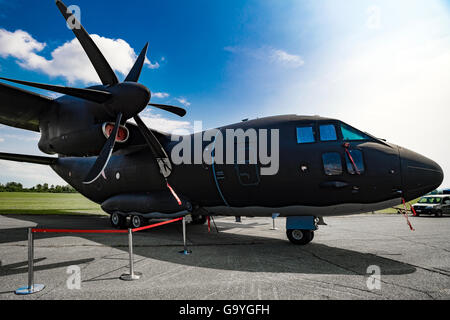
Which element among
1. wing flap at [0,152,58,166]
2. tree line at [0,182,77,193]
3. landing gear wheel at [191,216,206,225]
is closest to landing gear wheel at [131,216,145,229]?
landing gear wheel at [191,216,206,225]

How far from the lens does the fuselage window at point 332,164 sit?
21.2 ft

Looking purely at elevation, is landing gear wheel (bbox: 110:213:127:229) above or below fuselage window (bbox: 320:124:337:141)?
below

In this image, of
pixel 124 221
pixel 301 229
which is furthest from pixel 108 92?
pixel 301 229

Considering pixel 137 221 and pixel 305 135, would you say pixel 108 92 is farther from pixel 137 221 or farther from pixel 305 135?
pixel 305 135

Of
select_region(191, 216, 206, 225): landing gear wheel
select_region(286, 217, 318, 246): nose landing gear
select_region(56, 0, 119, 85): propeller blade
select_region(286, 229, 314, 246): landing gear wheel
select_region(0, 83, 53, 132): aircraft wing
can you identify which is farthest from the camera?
select_region(191, 216, 206, 225): landing gear wheel

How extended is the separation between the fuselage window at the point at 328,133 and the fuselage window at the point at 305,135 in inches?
9.5

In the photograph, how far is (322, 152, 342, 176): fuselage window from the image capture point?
6.47m

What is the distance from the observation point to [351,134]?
674 centimetres

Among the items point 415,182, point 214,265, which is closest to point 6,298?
point 214,265

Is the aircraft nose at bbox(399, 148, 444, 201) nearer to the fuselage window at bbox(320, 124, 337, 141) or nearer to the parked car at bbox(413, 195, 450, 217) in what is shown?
the fuselage window at bbox(320, 124, 337, 141)

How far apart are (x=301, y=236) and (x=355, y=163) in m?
2.58

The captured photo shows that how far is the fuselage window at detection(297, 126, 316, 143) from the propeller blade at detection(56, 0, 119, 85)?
6030 mm
